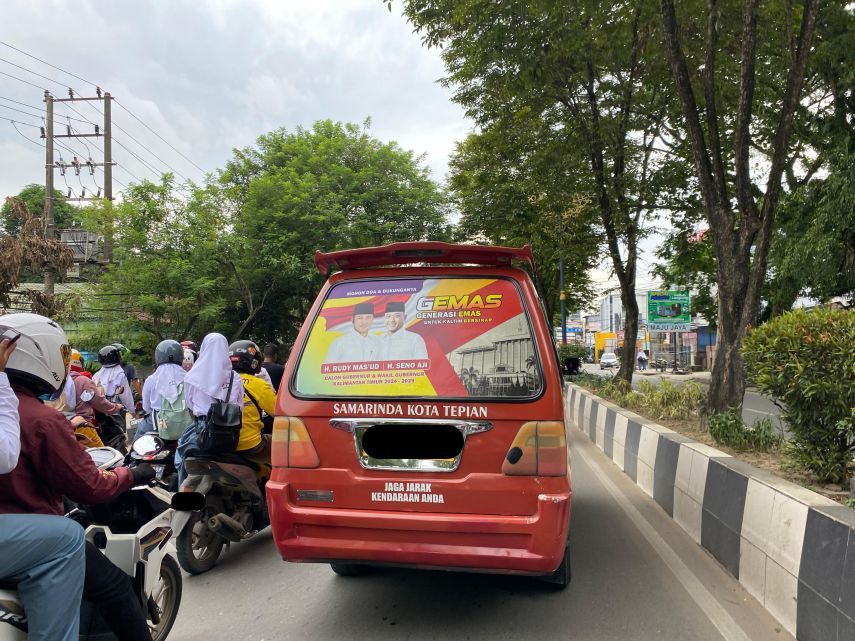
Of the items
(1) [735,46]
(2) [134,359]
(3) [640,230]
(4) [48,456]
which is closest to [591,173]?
(3) [640,230]

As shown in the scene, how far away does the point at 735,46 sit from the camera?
10906 millimetres

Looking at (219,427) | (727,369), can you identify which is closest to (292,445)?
(219,427)

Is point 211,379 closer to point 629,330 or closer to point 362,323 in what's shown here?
point 362,323

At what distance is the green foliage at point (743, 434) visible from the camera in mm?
5648

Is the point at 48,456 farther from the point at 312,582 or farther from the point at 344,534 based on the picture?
the point at 312,582

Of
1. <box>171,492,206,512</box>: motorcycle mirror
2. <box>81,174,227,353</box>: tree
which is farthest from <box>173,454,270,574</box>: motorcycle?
<box>81,174,227,353</box>: tree

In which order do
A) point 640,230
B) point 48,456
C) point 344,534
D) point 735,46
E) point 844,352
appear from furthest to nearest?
1. point 640,230
2. point 735,46
3. point 844,352
4. point 344,534
5. point 48,456

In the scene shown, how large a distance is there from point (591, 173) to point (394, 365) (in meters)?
11.6

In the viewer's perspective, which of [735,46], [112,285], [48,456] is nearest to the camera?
[48,456]

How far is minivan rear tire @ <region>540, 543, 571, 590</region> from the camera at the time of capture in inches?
153

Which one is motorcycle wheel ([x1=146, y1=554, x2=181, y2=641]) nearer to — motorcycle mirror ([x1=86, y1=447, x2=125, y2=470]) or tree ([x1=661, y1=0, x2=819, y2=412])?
motorcycle mirror ([x1=86, y1=447, x2=125, y2=470])

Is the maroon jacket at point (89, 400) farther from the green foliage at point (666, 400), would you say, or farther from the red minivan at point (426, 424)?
the green foliage at point (666, 400)

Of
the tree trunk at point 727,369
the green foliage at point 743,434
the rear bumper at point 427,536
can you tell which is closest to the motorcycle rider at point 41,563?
the rear bumper at point 427,536

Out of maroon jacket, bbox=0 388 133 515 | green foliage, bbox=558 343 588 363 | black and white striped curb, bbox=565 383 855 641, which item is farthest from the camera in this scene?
green foliage, bbox=558 343 588 363
